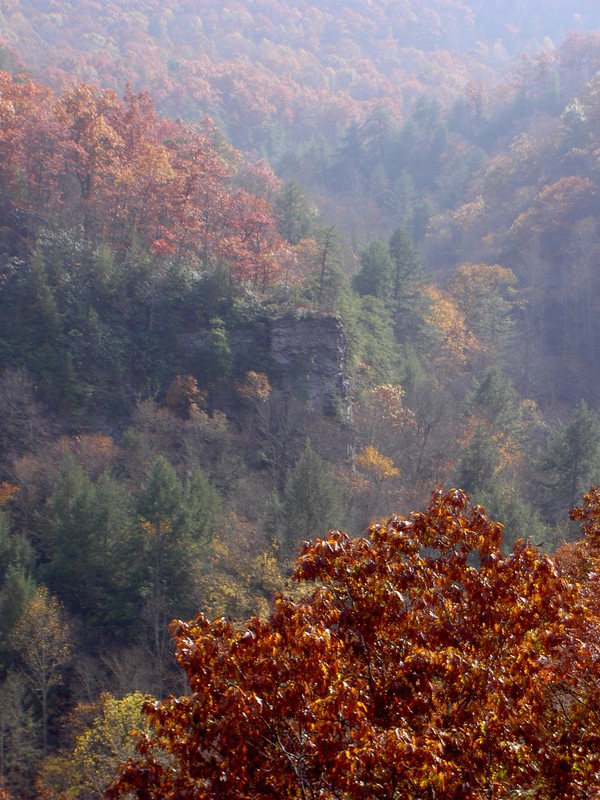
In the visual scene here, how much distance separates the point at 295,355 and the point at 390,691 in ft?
114

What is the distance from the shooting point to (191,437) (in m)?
35.6

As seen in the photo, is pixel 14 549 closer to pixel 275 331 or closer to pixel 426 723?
pixel 275 331

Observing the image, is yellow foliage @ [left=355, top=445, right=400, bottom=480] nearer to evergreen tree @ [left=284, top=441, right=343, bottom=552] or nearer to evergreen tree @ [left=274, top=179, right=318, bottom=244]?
evergreen tree @ [left=284, top=441, right=343, bottom=552]

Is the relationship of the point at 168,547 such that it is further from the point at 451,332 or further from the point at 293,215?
the point at 293,215

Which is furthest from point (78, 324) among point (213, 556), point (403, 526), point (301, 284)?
point (403, 526)

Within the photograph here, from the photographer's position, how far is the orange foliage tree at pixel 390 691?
545 centimetres

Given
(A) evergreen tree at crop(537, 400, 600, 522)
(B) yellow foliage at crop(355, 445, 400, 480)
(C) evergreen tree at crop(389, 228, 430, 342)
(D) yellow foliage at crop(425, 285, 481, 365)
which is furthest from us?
(D) yellow foliage at crop(425, 285, 481, 365)

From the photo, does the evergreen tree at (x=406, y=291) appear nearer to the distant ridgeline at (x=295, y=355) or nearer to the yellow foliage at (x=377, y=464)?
the distant ridgeline at (x=295, y=355)

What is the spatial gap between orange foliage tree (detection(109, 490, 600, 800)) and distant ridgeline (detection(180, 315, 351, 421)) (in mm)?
31643

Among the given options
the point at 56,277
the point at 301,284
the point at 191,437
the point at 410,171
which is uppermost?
the point at 410,171

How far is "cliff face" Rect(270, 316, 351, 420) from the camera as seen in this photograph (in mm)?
39438

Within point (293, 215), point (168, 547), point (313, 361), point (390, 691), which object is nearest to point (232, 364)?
point (313, 361)

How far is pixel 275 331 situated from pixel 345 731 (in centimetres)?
3630

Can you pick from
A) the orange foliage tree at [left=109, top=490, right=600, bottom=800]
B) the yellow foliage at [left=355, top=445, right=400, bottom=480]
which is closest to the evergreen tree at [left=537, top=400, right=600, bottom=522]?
the yellow foliage at [left=355, top=445, right=400, bottom=480]
